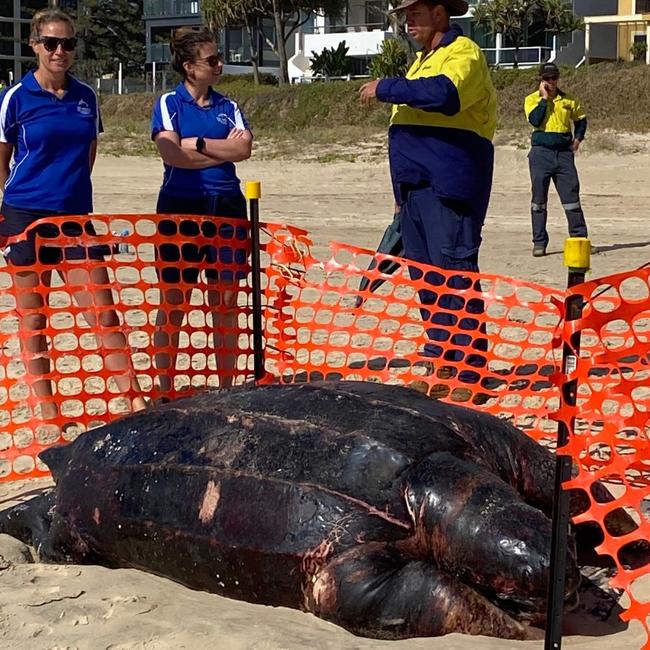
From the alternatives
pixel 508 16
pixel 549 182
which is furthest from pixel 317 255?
pixel 508 16

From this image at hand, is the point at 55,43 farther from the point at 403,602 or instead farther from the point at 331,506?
the point at 403,602

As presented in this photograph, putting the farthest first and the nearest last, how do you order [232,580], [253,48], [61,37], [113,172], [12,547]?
1. [253,48]
2. [113,172]
3. [61,37]
4. [12,547]
5. [232,580]

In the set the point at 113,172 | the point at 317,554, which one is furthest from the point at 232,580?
the point at 113,172

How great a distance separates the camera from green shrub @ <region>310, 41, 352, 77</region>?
45.7 meters

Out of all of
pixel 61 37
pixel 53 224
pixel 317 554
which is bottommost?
pixel 317 554

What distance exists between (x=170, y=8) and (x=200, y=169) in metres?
59.5

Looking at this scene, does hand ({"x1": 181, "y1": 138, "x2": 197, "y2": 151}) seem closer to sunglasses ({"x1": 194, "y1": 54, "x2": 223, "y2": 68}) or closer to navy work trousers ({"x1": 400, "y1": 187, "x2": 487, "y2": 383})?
sunglasses ({"x1": 194, "y1": 54, "x2": 223, "y2": 68})

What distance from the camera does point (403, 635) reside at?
116 inches

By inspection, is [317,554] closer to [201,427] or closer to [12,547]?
[201,427]

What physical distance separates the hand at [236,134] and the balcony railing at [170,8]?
5755 cm

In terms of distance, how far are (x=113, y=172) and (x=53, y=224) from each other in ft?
61.9

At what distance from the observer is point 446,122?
5457 millimetres

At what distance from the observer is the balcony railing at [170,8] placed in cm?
6121

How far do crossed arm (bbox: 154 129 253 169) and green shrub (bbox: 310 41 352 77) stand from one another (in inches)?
1631
